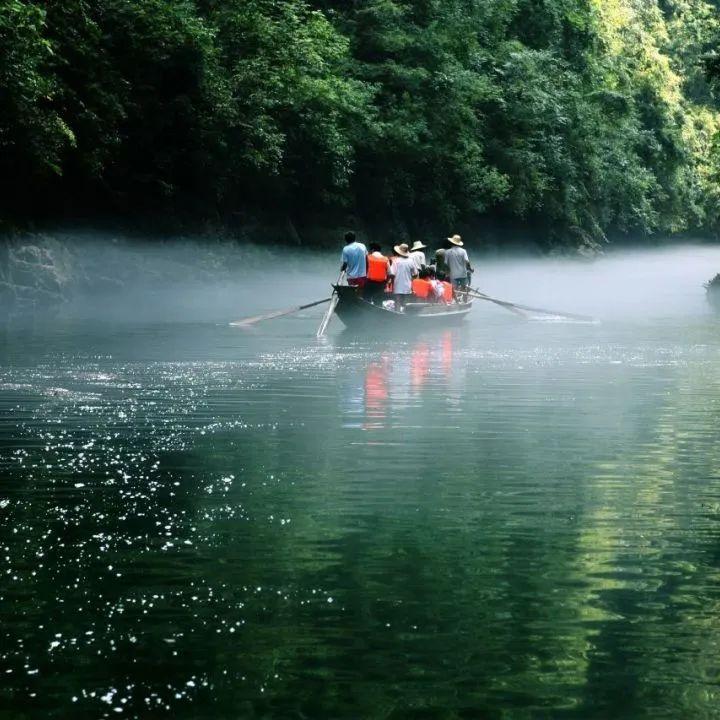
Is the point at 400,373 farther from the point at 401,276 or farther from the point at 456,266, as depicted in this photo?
the point at 456,266

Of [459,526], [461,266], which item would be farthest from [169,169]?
[459,526]

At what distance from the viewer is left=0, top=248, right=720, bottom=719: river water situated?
5887 mm

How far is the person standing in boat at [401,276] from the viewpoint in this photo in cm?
2888

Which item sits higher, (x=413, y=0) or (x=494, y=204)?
(x=413, y=0)

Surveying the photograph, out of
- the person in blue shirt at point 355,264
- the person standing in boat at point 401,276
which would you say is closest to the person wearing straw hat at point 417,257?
the person standing in boat at point 401,276

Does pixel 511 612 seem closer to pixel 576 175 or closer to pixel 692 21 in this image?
pixel 576 175

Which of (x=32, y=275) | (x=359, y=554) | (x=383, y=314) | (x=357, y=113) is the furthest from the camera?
(x=357, y=113)

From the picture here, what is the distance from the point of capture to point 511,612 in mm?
6918

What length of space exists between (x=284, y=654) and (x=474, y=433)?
7390 mm

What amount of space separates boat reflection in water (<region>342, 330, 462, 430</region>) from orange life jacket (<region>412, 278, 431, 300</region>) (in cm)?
455

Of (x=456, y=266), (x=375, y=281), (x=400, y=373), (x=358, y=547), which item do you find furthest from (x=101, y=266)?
(x=358, y=547)

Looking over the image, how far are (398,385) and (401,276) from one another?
35.9 feet

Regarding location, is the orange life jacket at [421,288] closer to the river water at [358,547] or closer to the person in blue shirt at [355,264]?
the person in blue shirt at [355,264]

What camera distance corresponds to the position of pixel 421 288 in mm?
29781
